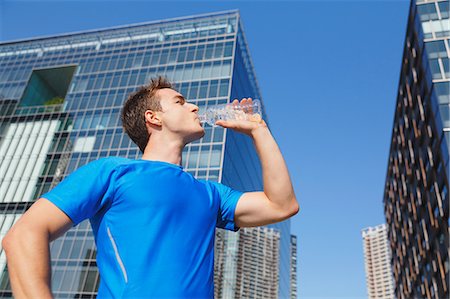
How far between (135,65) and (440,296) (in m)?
31.5

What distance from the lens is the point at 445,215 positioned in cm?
2639

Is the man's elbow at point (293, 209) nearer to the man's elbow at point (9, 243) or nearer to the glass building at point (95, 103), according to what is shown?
the man's elbow at point (9, 243)

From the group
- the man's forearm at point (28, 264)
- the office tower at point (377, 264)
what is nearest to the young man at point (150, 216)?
the man's forearm at point (28, 264)

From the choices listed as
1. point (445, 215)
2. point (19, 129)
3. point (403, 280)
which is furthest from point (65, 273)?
point (403, 280)

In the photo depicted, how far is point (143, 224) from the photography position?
1655 millimetres

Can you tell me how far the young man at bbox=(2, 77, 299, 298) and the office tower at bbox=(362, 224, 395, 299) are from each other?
14958 cm

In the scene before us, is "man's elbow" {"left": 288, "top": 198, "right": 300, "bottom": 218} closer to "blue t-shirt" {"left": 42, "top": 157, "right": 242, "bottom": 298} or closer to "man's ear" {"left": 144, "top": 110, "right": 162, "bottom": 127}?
"blue t-shirt" {"left": 42, "top": 157, "right": 242, "bottom": 298}

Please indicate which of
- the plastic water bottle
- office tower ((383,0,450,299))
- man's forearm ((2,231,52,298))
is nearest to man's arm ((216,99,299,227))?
the plastic water bottle

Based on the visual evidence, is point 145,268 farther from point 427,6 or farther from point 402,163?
point 402,163

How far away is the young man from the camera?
4.72 feet

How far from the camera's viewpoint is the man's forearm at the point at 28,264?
1.30 m

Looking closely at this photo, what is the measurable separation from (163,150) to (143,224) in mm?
543

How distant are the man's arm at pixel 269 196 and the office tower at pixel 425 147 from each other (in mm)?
26604

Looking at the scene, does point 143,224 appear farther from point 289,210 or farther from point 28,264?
point 289,210
